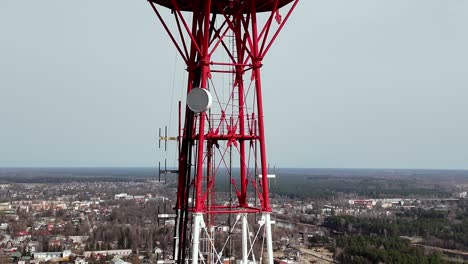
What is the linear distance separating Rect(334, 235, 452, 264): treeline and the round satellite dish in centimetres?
5161

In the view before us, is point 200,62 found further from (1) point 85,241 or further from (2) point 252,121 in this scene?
(1) point 85,241

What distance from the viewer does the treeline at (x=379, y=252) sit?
6016cm

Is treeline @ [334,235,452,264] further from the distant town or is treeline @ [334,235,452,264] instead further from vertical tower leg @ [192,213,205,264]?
vertical tower leg @ [192,213,205,264]

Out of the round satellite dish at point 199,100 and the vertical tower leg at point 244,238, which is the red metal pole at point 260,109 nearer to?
the vertical tower leg at point 244,238

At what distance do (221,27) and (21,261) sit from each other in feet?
214

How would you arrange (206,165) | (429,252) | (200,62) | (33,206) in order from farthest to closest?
(33,206) → (429,252) → (206,165) → (200,62)

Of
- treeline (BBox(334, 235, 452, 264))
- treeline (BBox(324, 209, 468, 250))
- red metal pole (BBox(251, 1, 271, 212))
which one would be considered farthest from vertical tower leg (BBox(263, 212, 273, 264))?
treeline (BBox(324, 209, 468, 250))

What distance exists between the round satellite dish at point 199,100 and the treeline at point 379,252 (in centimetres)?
5161

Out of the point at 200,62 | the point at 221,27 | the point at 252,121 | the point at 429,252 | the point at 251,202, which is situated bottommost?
the point at 429,252

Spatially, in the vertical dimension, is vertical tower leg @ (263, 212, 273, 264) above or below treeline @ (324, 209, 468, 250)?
above

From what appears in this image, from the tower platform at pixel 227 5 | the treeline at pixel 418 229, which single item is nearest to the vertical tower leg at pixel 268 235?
the tower platform at pixel 227 5

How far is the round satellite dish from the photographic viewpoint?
12.0 m

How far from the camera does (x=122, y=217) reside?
112312 mm

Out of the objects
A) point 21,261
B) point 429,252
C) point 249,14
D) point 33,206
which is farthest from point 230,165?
point 33,206
